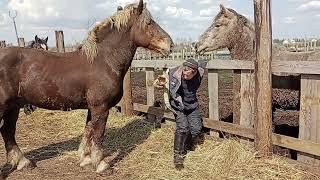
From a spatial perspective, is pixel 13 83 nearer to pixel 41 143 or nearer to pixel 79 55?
pixel 79 55

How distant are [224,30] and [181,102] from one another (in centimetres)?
249

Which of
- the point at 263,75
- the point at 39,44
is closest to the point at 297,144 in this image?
the point at 263,75

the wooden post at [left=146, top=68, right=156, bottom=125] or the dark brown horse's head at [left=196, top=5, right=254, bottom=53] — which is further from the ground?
the dark brown horse's head at [left=196, top=5, right=254, bottom=53]

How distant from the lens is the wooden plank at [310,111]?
4541 mm

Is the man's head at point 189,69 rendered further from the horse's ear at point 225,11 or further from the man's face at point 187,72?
the horse's ear at point 225,11

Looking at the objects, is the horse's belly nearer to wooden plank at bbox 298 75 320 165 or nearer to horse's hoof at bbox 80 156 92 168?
horse's hoof at bbox 80 156 92 168

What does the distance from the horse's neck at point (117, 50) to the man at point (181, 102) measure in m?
0.56

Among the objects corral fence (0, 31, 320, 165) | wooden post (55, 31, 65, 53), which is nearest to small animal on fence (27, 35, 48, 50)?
wooden post (55, 31, 65, 53)

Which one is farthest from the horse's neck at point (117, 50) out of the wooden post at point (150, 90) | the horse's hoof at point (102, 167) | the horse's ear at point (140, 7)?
the wooden post at point (150, 90)

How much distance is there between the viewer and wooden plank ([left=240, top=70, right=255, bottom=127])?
17.8ft

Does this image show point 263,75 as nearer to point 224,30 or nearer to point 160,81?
point 160,81

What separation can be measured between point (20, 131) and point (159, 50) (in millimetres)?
4348

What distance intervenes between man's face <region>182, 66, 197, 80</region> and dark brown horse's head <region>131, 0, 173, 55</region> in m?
0.65

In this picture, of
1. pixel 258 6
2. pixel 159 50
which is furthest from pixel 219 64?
pixel 258 6
